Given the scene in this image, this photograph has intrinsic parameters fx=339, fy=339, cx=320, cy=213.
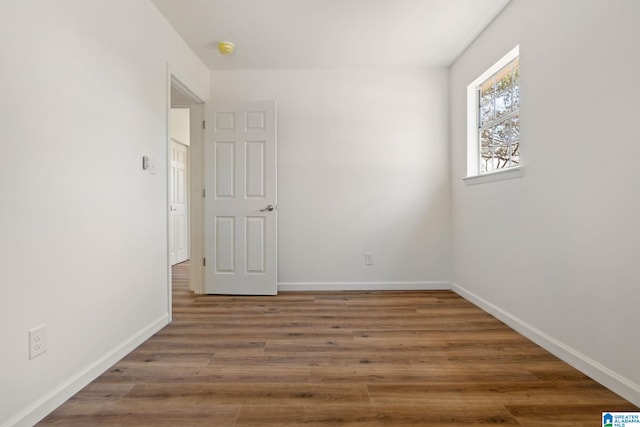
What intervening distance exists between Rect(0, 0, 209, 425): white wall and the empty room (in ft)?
0.04

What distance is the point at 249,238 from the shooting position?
3.50m

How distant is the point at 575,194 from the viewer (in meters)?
1.87

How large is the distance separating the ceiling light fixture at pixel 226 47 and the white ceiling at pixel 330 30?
47 mm

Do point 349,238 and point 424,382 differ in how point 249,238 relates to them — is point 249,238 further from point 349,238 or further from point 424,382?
point 424,382

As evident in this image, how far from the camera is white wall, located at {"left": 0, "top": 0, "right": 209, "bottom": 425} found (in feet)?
Result: 4.40

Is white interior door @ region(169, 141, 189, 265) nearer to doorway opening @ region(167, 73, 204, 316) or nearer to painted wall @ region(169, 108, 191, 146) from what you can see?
doorway opening @ region(167, 73, 204, 316)

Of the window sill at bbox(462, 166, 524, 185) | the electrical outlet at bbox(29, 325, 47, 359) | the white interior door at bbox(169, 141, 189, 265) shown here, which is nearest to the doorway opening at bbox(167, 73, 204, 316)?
the white interior door at bbox(169, 141, 189, 265)

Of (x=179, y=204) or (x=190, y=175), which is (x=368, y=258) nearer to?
(x=190, y=175)

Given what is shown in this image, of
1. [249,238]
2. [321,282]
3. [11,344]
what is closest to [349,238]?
[321,282]

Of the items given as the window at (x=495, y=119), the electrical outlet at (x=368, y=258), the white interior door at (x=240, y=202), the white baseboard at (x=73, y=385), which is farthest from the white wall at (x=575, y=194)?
the white baseboard at (x=73, y=385)

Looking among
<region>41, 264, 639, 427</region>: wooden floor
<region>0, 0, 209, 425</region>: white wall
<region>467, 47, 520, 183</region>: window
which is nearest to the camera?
<region>0, 0, 209, 425</region>: white wall

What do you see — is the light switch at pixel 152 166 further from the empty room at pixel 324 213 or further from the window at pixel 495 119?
the window at pixel 495 119

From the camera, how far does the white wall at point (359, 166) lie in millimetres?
3652

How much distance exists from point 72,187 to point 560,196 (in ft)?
8.63
